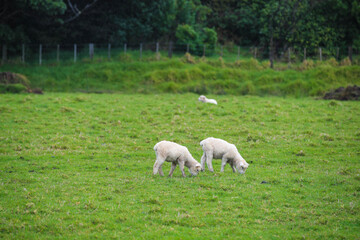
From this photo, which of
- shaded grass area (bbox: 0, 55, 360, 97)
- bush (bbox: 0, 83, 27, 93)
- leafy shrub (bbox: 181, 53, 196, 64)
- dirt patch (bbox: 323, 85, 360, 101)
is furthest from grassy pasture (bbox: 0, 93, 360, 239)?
leafy shrub (bbox: 181, 53, 196, 64)

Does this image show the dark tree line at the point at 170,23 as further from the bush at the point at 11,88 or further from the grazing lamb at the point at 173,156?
the grazing lamb at the point at 173,156

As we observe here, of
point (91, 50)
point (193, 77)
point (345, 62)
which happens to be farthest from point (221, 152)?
point (91, 50)

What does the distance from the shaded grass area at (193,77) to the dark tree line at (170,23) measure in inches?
234

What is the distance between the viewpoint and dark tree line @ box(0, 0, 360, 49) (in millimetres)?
51656

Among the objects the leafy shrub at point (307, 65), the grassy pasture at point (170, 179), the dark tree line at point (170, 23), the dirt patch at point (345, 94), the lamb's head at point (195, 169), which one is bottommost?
the grassy pasture at point (170, 179)

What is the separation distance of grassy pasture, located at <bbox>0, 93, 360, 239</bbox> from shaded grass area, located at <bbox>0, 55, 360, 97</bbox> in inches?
→ 490

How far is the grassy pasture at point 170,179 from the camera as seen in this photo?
10422 millimetres

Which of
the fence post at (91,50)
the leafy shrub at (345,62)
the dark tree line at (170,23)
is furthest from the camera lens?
the dark tree line at (170,23)

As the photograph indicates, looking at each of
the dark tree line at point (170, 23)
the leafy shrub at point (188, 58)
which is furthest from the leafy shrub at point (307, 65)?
the leafy shrub at point (188, 58)

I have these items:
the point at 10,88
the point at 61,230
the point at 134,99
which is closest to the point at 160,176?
the point at 61,230

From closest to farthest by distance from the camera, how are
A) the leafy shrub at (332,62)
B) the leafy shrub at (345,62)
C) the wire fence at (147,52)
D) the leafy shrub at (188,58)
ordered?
1. the leafy shrub at (345,62)
2. the leafy shrub at (332,62)
3. the leafy shrub at (188,58)
4. the wire fence at (147,52)

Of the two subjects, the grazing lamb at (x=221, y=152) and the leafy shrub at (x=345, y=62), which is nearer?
the grazing lamb at (x=221, y=152)

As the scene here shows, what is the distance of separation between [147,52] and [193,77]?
9.39 meters

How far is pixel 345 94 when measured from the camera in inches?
1470
